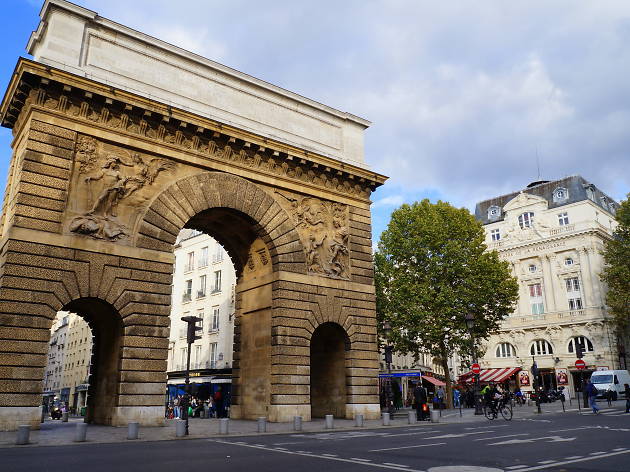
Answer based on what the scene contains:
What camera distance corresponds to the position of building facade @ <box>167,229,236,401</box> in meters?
46.2

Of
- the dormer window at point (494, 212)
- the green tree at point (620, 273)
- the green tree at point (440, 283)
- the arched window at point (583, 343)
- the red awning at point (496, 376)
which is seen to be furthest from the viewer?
the dormer window at point (494, 212)

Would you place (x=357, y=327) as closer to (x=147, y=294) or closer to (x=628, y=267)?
(x=147, y=294)

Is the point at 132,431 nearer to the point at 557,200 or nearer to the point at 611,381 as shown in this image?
the point at 611,381

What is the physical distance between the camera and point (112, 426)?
2019cm

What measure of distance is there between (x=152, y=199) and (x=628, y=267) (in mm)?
46514

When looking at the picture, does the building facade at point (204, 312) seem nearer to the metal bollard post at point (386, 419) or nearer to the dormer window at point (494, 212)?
the metal bollard post at point (386, 419)

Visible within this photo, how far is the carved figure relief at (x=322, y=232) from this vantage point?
27.6 m

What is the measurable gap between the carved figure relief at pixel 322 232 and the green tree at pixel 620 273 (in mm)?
35214

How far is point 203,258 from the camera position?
170ft

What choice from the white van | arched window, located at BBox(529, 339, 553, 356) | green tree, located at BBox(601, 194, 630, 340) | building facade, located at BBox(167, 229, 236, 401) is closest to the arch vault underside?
building facade, located at BBox(167, 229, 236, 401)

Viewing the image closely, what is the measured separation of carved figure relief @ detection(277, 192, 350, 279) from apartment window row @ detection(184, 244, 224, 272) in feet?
72.9

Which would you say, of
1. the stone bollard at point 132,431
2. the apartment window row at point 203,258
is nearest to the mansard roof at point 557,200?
the apartment window row at point 203,258

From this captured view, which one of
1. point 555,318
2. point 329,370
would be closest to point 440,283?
point 329,370

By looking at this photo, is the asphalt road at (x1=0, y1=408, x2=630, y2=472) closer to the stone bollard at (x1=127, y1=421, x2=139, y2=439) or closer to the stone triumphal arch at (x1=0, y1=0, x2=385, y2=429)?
the stone bollard at (x1=127, y1=421, x2=139, y2=439)
